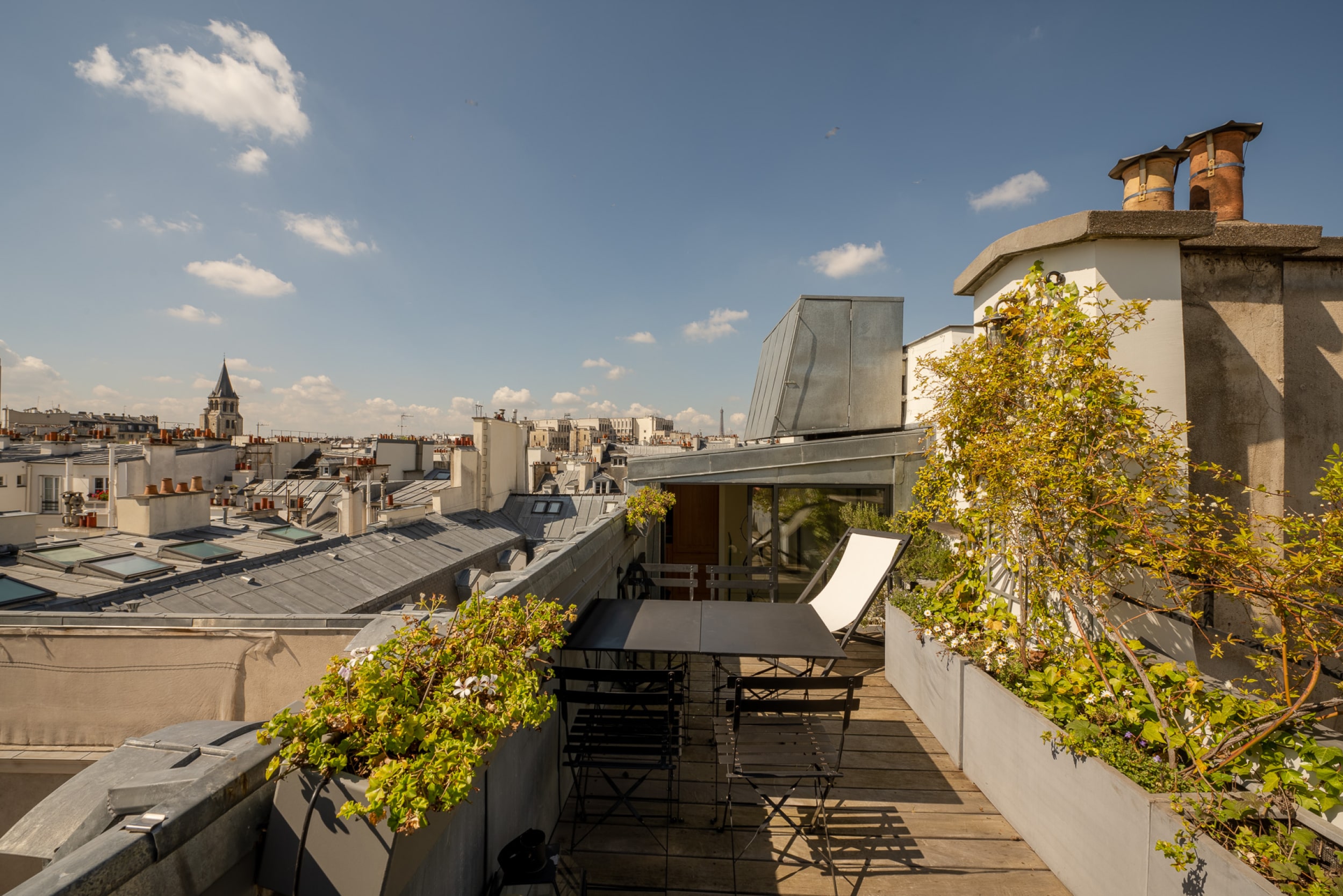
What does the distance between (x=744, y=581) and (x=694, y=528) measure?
1.90 metres

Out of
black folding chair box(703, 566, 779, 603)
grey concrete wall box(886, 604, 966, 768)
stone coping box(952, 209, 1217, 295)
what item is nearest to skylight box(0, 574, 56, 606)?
black folding chair box(703, 566, 779, 603)

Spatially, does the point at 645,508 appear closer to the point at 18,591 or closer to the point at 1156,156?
the point at 1156,156

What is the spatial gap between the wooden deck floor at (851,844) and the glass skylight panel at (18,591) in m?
6.76

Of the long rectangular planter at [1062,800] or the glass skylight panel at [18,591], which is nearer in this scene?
the long rectangular planter at [1062,800]

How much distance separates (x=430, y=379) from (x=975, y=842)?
21229 millimetres

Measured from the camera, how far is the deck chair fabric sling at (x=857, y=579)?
13.0ft

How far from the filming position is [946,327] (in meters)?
6.11

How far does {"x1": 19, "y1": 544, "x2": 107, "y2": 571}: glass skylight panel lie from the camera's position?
6.60 meters

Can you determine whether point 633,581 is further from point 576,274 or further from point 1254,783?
point 576,274

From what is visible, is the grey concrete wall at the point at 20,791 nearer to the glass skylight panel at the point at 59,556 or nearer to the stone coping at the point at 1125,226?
the glass skylight panel at the point at 59,556

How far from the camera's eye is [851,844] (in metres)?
2.77

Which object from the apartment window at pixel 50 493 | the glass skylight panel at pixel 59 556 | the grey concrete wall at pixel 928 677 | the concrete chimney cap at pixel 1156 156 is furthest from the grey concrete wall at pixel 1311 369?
the apartment window at pixel 50 493

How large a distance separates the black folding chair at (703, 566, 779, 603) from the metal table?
2.39ft

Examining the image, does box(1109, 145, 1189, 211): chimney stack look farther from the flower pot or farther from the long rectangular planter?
the flower pot
